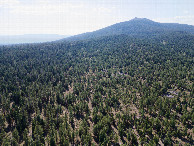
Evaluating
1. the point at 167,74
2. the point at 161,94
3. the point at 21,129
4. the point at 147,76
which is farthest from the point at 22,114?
the point at 167,74

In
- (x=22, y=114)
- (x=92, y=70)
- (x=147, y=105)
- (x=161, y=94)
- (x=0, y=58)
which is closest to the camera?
(x=22, y=114)

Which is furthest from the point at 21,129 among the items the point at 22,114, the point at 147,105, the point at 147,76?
the point at 147,76

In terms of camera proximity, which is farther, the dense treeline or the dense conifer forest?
the dense treeline

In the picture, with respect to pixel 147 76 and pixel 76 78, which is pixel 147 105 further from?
pixel 76 78

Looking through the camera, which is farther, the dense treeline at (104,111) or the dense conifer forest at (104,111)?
the dense treeline at (104,111)

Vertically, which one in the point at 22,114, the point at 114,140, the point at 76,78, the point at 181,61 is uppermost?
the point at 181,61

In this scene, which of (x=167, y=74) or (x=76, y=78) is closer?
(x=167, y=74)

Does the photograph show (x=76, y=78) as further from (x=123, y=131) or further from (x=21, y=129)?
(x=123, y=131)

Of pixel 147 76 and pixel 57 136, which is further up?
pixel 147 76

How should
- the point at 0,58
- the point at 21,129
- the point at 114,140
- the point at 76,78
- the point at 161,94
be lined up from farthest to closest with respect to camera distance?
the point at 0,58, the point at 76,78, the point at 161,94, the point at 21,129, the point at 114,140
